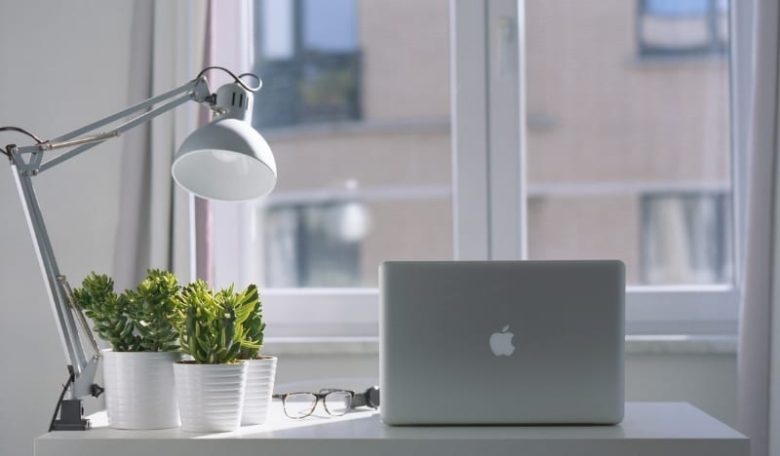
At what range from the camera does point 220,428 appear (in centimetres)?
138

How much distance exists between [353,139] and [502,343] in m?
1.41

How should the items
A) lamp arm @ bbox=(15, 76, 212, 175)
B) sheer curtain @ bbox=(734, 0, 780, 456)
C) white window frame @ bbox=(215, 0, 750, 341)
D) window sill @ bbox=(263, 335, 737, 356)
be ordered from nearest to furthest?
lamp arm @ bbox=(15, 76, 212, 175)
sheer curtain @ bbox=(734, 0, 780, 456)
window sill @ bbox=(263, 335, 737, 356)
white window frame @ bbox=(215, 0, 750, 341)

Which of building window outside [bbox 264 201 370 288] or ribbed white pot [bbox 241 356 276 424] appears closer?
ribbed white pot [bbox 241 356 276 424]

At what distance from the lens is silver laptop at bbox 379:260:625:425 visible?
140 centimetres

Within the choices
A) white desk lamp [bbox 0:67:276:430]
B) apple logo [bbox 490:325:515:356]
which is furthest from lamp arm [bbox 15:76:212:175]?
apple logo [bbox 490:325:515:356]

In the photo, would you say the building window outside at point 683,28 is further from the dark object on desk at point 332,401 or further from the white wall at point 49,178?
the dark object on desk at point 332,401

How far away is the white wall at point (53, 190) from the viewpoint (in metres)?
2.60

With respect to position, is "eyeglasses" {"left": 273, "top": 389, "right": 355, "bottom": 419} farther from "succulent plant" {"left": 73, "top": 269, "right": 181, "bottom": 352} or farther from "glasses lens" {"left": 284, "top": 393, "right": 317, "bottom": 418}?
"succulent plant" {"left": 73, "top": 269, "right": 181, "bottom": 352}

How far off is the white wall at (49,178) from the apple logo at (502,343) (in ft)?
4.88

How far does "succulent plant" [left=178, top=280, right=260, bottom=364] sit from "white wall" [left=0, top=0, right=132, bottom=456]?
1.28 meters

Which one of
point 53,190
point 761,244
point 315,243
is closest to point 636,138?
point 761,244

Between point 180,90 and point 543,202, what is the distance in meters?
1.32

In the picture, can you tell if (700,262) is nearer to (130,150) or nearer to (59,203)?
(130,150)

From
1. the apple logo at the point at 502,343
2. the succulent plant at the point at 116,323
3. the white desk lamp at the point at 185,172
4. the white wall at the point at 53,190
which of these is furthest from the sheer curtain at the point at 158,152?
the apple logo at the point at 502,343
